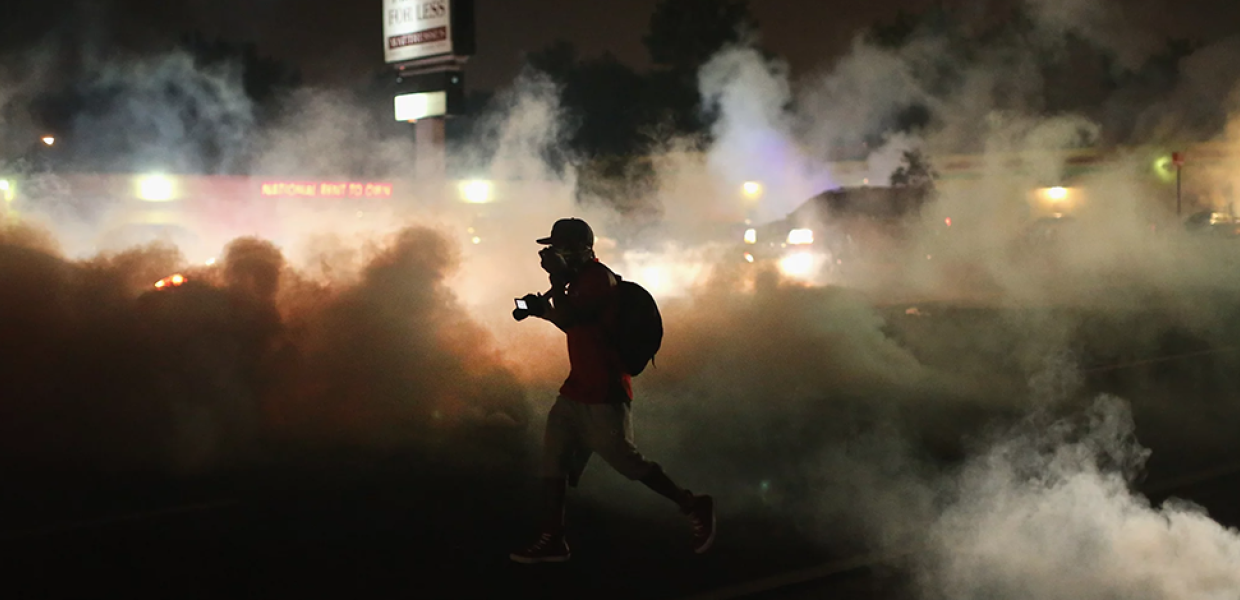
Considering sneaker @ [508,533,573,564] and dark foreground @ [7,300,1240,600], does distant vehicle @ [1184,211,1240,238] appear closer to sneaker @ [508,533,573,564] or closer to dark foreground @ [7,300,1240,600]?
dark foreground @ [7,300,1240,600]

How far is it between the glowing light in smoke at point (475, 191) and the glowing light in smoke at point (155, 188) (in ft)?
34.2

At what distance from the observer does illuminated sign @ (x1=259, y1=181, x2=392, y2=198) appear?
626 inches

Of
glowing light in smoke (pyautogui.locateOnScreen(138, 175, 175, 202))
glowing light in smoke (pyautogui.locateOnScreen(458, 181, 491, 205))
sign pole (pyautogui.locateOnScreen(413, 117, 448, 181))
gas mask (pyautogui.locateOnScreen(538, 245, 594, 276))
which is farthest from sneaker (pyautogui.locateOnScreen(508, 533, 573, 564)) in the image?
glowing light in smoke (pyautogui.locateOnScreen(138, 175, 175, 202))

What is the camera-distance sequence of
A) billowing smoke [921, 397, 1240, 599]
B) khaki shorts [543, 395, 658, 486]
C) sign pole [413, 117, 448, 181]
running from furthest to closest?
sign pole [413, 117, 448, 181], khaki shorts [543, 395, 658, 486], billowing smoke [921, 397, 1240, 599]

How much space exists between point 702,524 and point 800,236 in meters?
13.8

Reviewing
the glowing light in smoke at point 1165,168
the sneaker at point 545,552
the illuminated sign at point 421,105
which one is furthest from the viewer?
the illuminated sign at point 421,105

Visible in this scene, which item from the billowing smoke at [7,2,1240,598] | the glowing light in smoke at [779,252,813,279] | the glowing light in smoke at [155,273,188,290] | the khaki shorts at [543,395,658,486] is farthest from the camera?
the glowing light in smoke at [779,252,813,279]

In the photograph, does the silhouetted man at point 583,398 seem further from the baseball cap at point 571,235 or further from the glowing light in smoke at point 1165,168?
the glowing light in smoke at point 1165,168

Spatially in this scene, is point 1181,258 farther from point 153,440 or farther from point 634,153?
point 153,440

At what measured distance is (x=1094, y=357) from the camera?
12.1 meters

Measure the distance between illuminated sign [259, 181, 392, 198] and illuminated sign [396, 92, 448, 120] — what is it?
157 inches

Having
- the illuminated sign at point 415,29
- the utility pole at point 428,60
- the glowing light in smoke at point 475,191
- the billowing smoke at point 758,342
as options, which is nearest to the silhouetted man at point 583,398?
the billowing smoke at point 758,342

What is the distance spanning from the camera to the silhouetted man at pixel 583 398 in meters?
4.80

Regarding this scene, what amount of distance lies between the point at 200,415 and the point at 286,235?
408 inches
